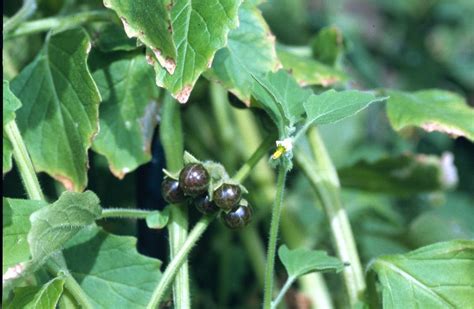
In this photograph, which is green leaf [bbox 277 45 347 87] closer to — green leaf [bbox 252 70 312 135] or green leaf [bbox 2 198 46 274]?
green leaf [bbox 252 70 312 135]

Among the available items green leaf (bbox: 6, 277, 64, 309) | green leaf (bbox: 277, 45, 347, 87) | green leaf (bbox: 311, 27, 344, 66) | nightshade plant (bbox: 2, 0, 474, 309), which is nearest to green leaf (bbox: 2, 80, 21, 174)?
nightshade plant (bbox: 2, 0, 474, 309)

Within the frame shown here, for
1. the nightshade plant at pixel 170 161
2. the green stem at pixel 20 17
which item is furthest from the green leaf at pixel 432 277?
the green stem at pixel 20 17

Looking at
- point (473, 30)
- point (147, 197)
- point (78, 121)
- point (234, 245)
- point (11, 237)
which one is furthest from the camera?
point (473, 30)

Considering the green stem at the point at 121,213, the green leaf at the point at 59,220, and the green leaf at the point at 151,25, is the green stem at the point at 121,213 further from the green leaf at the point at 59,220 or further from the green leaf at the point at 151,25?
the green leaf at the point at 151,25

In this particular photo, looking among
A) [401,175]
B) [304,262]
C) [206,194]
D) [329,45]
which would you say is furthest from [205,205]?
[401,175]

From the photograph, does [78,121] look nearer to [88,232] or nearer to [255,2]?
[88,232]

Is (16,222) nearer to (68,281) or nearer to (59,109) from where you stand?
(68,281)

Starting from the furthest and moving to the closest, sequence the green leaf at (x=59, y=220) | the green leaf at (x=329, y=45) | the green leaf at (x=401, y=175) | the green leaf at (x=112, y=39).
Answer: the green leaf at (x=401, y=175) → the green leaf at (x=329, y=45) → the green leaf at (x=112, y=39) → the green leaf at (x=59, y=220)

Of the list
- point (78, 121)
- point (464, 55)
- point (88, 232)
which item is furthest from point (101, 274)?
point (464, 55)
